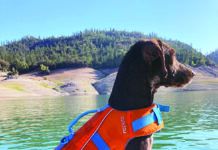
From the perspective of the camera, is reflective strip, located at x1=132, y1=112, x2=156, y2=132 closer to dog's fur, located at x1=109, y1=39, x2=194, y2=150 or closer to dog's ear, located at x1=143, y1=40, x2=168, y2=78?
dog's fur, located at x1=109, y1=39, x2=194, y2=150

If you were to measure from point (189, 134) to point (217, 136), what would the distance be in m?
1.24

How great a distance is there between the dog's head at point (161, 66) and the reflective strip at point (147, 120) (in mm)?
361

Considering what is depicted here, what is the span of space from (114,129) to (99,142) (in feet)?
0.80

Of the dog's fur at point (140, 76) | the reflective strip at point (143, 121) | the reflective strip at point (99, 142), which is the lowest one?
the reflective strip at point (99, 142)

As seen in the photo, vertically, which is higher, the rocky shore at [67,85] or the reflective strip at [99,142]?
the reflective strip at [99,142]

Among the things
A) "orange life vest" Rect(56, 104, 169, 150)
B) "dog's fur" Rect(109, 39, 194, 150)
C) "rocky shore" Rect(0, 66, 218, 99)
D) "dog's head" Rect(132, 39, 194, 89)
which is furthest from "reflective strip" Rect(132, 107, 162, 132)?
"rocky shore" Rect(0, 66, 218, 99)

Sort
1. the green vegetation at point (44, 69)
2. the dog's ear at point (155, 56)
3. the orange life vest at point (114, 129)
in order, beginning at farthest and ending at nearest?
the green vegetation at point (44, 69)
the dog's ear at point (155, 56)
the orange life vest at point (114, 129)

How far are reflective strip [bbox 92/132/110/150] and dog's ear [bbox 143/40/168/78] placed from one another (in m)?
1.13

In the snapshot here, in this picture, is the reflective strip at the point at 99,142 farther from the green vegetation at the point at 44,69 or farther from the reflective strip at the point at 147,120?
the green vegetation at the point at 44,69

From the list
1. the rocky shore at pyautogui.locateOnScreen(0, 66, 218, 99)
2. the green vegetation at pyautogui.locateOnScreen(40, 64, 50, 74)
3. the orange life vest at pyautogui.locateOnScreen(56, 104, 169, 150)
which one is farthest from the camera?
the green vegetation at pyautogui.locateOnScreen(40, 64, 50, 74)

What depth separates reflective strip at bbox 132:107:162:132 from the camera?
508 cm

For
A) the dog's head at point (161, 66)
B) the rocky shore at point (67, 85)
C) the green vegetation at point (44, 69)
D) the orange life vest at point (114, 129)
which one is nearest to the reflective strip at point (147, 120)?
the orange life vest at point (114, 129)

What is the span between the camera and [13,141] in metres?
16.5

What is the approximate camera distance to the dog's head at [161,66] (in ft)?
17.2
